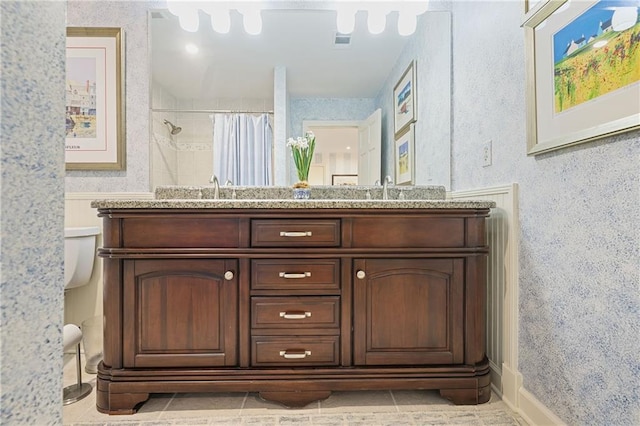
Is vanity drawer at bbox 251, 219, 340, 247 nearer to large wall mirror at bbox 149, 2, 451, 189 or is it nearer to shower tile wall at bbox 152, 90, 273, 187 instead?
large wall mirror at bbox 149, 2, 451, 189

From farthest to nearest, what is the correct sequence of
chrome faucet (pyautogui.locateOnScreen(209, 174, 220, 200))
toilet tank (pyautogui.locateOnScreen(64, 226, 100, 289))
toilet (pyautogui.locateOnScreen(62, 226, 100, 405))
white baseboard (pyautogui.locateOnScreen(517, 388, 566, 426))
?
chrome faucet (pyautogui.locateOnScreen(209, 174, 220, 200)) → toilet tank (pyautogui.locateOnScreen(64, 226, 100, 289)) → toilet (pyautogui.locateOnScreen(62, 226, 100, 405)) → white baseboard (pyautogui.locateOnScreen(517, 388, 566, 426))

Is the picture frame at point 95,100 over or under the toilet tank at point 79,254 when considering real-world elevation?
over

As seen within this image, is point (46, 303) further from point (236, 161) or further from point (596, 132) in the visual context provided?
point (236, 161)

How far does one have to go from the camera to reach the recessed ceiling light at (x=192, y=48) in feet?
6.45

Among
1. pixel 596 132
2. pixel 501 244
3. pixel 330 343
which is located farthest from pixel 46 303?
pixel 501 244

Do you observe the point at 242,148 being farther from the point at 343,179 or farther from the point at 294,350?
the point at 294,350

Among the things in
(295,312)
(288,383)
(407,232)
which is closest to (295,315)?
(295,312)

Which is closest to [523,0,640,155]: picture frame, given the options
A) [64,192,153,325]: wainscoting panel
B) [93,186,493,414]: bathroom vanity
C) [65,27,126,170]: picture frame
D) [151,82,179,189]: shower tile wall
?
[93,186,493,414]: bathroom vanity

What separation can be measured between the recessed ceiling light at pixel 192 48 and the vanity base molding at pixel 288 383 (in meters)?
1.61

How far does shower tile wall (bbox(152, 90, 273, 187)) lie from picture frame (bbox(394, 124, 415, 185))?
37.4 inches

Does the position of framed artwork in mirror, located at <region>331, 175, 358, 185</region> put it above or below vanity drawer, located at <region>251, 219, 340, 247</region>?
above

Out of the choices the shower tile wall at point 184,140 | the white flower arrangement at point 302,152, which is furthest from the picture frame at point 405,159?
the shower tile wall at point 184,140

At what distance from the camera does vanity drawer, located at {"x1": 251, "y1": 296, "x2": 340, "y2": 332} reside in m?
1.38

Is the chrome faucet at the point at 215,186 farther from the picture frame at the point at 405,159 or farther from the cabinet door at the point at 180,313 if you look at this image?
the picture frame at the point at 405,159
